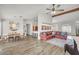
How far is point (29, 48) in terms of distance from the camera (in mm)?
2309

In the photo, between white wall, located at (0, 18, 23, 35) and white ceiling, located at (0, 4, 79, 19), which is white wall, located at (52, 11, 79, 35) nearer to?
white ceiling, located at (0, 4, 79, 19)

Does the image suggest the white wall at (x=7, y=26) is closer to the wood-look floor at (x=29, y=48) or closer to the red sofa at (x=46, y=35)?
the wood-look floor at (x=29, y=48)

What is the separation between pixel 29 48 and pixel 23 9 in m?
0.71

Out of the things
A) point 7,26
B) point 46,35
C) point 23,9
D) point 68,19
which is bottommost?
point 46,35

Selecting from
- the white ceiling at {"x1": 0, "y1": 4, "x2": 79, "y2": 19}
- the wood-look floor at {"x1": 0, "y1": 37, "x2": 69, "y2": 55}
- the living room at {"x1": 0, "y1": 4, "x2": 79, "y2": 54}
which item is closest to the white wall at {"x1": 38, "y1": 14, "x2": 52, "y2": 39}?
the living room at {"x1": 0, "y1": 4, "x2": 79, "y2": 54}

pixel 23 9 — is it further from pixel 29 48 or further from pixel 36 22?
pixel 29 48

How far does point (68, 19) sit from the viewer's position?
227cm

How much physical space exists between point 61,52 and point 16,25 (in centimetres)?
95

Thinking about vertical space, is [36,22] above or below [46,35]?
above

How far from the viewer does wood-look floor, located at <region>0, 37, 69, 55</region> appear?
230cm

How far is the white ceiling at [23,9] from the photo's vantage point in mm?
2275

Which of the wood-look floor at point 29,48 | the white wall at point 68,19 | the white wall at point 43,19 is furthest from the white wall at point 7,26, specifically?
the white wall at point 68,19

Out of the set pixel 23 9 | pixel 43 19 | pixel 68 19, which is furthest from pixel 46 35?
pixel 23 9
